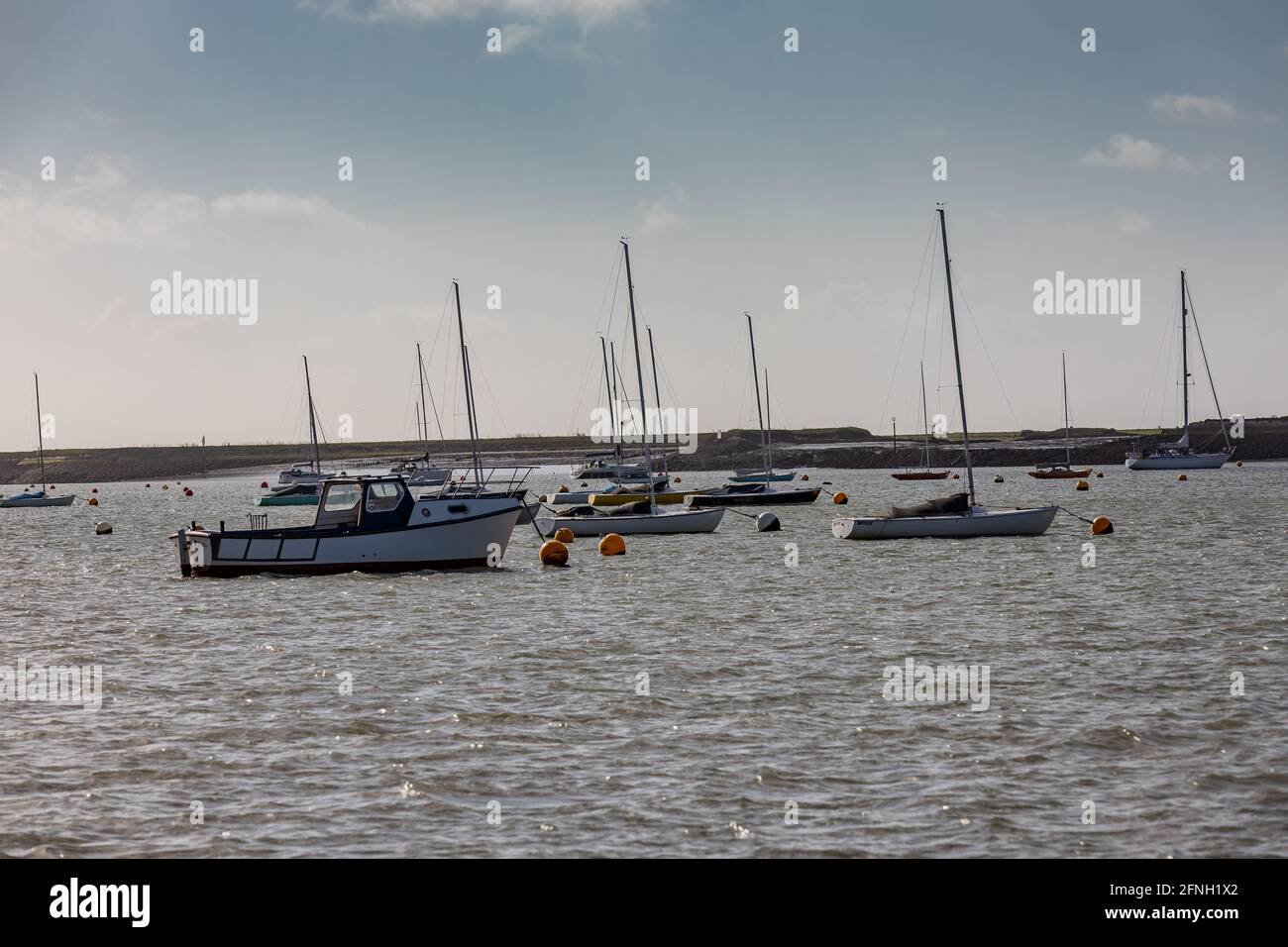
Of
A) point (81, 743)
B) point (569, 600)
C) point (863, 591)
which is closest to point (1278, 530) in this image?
point (863, 591)

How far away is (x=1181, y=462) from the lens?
121562mm

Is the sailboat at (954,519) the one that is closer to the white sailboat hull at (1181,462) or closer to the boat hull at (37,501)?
the boat hull at (37,501)

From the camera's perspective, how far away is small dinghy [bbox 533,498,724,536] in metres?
49.1

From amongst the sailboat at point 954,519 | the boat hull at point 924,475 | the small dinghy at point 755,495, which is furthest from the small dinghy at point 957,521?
the boat hull at point 924,475

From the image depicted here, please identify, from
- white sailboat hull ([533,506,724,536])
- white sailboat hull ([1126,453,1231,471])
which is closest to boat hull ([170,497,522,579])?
white sailboat hull ([533,506,724,536])

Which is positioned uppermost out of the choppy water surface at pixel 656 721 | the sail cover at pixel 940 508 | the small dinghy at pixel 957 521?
the sail cover at pixel 940 508

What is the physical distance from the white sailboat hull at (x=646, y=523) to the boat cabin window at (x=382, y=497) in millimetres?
13799

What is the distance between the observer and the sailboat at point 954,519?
43.4 meters

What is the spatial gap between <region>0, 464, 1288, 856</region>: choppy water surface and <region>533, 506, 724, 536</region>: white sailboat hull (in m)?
15.3

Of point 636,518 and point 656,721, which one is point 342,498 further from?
point 656,721

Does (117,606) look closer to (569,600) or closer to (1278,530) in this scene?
(569,600)

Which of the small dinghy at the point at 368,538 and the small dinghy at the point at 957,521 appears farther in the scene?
the small dinghy at the point at 957,521

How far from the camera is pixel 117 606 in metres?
30.6

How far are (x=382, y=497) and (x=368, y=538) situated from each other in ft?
4.22
